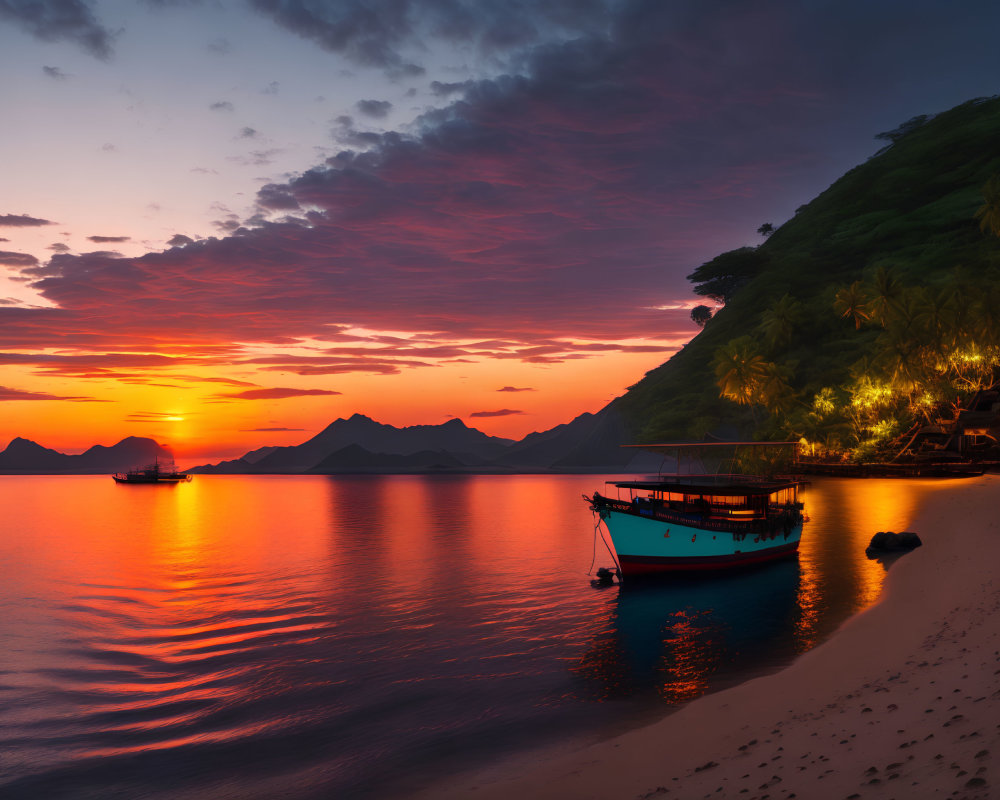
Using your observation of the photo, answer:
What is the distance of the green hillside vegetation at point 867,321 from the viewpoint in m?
89.8

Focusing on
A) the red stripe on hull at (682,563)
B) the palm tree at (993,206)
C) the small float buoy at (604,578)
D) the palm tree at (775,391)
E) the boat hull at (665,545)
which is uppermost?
the palm tree at (993,206)

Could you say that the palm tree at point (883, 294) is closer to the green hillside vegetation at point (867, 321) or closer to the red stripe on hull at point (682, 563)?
the green hillside vegetation at point (867, 321)

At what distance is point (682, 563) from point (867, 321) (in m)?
104

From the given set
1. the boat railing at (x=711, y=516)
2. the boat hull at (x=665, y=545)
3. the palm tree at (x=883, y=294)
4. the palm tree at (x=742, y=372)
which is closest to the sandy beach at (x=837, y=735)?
the boat hull at (x=665, y=545)

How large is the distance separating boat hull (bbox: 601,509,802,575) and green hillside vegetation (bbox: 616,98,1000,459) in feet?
213

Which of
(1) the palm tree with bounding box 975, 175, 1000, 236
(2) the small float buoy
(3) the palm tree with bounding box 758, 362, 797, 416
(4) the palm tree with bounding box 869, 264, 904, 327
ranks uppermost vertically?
(1) the palm tree with bounding box 975, 175, 1000, 236

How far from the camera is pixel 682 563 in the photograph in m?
36.6

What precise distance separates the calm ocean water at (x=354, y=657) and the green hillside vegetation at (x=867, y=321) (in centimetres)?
5047

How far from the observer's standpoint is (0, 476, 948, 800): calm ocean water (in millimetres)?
15133

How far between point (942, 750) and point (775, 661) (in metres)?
12.6

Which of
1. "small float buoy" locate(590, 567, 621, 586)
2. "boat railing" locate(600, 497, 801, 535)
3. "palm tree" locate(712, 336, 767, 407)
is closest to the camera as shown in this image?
"boat railing" locate(600, 497, 801, 535)

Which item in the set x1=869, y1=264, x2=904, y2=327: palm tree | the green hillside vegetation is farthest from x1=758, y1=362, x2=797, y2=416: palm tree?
x1=869, y1=264, x2=904, y2=327: palm tree

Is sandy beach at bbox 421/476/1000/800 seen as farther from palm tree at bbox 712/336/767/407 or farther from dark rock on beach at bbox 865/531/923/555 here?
palm tree at bbox 712/336/767/407

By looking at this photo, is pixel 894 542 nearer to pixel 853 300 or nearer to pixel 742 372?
pixel 742 372
